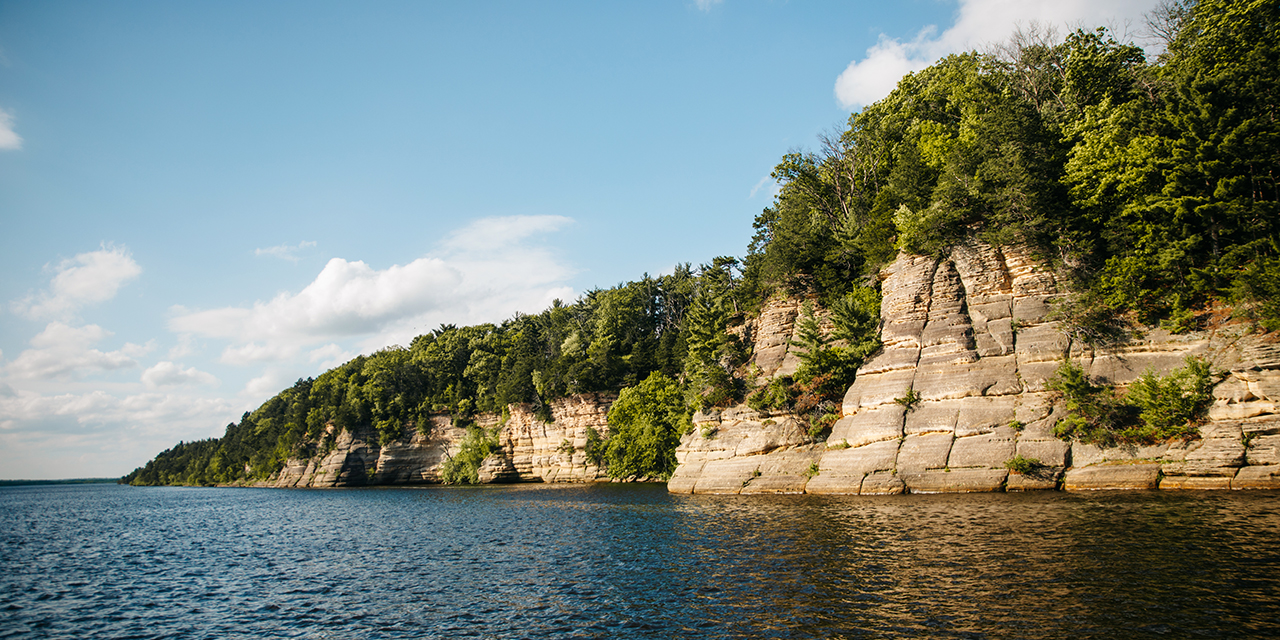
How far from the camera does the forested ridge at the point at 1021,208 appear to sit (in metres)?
28.9

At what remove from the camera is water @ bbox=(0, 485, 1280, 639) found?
39.0 ft

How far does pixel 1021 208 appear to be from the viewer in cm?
3538

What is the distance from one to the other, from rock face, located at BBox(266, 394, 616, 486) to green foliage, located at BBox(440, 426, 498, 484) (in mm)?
1052

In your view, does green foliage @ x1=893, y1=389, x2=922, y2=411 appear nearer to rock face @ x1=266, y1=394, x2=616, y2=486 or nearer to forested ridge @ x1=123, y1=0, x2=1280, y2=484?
forested ridge @ x1=123, y1=0, x2=1280, y2=484

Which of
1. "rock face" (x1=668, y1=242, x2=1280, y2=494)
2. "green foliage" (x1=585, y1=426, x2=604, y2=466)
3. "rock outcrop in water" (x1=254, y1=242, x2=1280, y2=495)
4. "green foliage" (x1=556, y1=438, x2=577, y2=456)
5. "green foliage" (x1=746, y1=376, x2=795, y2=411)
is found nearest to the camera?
"rock face" (x1=668, y1=242, x2=1280, y2=494)

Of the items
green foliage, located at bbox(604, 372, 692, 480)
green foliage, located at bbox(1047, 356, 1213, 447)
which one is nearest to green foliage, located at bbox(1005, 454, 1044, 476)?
green foliage, located at bbox(1047, 356, 1213, 447)

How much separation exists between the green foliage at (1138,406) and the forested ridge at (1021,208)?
124 inches

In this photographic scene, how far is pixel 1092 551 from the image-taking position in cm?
1568

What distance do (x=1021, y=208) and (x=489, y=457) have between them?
217 ft

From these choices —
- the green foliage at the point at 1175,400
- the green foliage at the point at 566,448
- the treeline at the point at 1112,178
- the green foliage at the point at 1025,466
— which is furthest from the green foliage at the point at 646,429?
the green foliage at the point at 1175,400

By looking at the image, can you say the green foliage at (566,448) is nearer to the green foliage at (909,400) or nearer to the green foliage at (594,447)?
the green foliage at (594,447)

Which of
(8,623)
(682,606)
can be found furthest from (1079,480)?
(8,623)

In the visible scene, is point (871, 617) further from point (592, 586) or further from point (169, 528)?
point (169, 528)

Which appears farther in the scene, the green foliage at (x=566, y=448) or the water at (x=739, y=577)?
the green foliage at (x=566, y=448)
